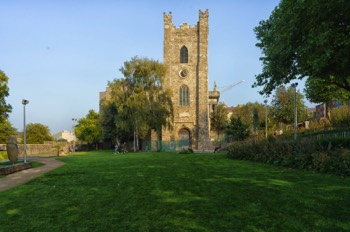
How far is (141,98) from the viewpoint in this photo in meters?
37.5

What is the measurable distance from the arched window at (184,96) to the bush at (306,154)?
27832 millimetres

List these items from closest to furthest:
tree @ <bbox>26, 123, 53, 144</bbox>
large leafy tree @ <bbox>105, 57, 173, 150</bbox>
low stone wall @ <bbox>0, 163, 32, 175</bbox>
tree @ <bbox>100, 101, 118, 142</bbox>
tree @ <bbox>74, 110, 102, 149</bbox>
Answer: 1. low stone wall @ <bbox>0, 163, 32, 175</bbox>
2. large leafy tree @ <bbox>105, 57, 173, 150</bbox>
3. tree @ <bbox>100, 101, 118, 142</bbox>
4. tree @ <bbox>74, 110, 102, 149</bbox>
5. tree @ <bbox>26, 123, 53, 144</bbox>

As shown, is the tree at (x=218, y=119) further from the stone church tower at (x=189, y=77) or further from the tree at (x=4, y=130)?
the tree at (x=4, y=130)

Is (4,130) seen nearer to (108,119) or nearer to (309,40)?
(108,119)

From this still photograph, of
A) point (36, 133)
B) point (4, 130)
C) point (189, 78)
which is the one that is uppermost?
point (189, 78)

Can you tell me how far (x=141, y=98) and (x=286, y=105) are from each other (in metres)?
27.2

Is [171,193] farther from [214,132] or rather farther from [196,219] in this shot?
[214,132]

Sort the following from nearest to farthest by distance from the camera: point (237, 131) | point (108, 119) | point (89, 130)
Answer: point (237, 131) < point (108, 119) < point (89, 130)

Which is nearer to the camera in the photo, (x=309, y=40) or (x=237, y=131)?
(x=309, y=40)

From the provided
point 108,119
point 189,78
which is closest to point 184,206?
point 108,119

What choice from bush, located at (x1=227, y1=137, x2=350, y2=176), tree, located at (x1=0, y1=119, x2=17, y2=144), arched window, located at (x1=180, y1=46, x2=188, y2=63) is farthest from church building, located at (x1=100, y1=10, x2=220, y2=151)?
bush, located at (x1=227, y1=137, x2=350, y2=176)

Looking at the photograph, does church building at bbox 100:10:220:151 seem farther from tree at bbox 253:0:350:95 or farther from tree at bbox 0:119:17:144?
tree at bbox 253:0:350:95

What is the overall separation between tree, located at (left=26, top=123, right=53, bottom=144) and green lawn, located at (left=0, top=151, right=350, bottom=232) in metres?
56.0

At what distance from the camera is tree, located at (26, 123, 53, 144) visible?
59.0m
